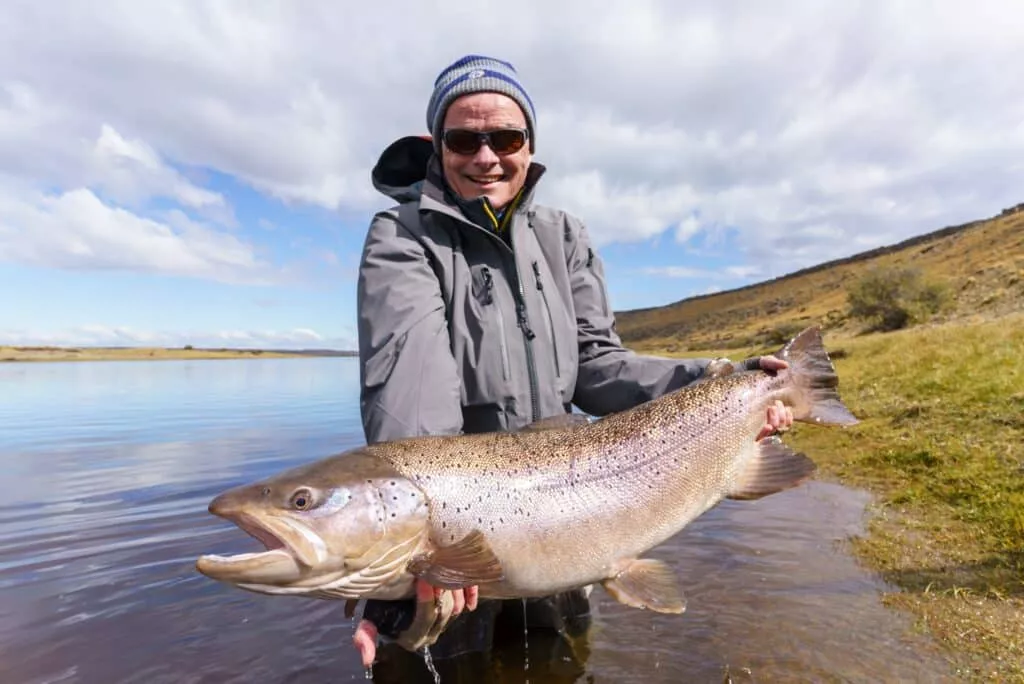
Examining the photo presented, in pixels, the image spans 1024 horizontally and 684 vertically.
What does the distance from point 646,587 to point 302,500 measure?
181cm

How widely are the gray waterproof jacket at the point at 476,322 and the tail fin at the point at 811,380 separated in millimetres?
552

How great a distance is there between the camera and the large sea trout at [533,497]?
8.68 ft

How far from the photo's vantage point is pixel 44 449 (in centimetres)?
1620

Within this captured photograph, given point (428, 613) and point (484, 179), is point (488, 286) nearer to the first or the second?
point (484, 179)

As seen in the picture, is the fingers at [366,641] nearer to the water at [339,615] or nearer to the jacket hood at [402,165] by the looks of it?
the water at [339,615]

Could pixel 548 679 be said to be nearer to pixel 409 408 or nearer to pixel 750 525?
pixel 409 408

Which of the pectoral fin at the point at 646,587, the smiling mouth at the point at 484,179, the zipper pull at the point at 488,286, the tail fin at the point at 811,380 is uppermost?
the smiling mouth at the point at 484,179

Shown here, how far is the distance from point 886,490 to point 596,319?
6.36m

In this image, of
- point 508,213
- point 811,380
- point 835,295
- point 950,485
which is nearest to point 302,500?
point 508,213

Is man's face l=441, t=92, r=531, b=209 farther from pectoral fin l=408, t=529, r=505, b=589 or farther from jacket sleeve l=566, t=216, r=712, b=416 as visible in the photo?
pectoral fin l=408, t=529, r=505, b=589

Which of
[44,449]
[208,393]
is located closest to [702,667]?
[44,449]

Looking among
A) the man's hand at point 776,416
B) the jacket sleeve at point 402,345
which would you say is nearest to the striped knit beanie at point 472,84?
the jacket sleeve at point 402,345

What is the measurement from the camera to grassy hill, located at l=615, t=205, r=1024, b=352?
109ft

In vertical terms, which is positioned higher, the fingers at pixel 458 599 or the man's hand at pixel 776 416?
the man's hand at pixel 776 416
